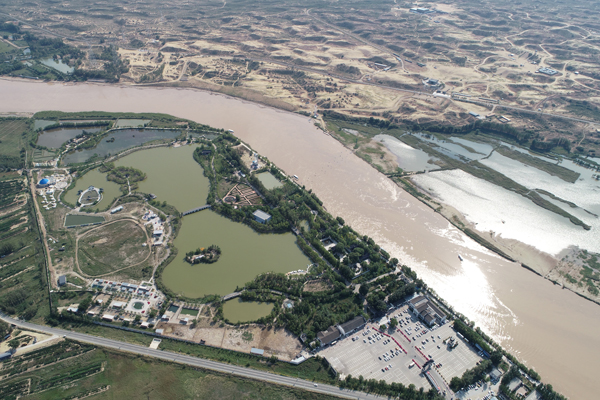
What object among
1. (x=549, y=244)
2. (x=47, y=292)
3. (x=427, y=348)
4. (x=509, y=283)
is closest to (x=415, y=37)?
(x=549, y=244)

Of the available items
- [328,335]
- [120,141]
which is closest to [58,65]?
[120,141]

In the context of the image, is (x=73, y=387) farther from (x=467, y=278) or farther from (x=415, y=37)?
(x=415, y=37)

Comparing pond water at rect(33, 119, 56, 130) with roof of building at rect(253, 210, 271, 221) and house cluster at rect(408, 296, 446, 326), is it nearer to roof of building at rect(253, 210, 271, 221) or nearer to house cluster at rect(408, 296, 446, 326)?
roof of building at rect(253, 210, 271, 221)

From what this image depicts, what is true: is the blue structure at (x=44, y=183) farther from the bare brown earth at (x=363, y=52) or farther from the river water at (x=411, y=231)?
the bare brown earth at (x=363, y=52)

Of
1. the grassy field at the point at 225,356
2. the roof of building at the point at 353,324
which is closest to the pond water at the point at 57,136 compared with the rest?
the grassy field at the point at 225,356

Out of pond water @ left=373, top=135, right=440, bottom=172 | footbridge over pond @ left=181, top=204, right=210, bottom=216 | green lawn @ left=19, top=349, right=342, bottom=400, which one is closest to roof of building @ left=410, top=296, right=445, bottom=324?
green lawn @ left=19, top=349, right=342, bottom=400

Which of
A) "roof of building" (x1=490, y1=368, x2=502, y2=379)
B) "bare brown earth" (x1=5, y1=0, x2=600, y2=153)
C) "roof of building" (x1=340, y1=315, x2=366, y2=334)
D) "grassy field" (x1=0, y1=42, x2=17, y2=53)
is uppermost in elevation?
"bare brown earth" (x1=5, y1=0, x2=600, y2=153)

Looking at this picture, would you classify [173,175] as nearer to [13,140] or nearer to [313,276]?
[313,276]
